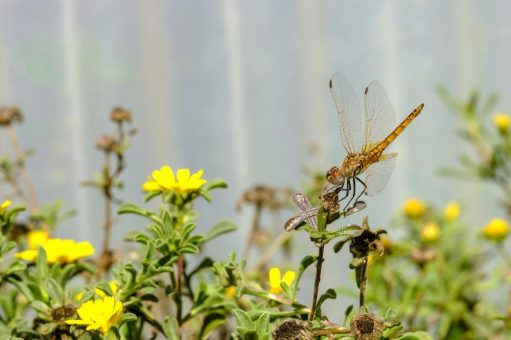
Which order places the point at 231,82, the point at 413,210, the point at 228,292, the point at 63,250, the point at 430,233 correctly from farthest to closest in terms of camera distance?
the point at 231,82
the point at 413,210
the point at 430,233
the point at 228,292
the point at 63,250

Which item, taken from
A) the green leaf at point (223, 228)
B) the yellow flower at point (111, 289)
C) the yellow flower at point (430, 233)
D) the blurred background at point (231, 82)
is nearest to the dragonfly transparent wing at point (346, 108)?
the green leaf at point (223, 228)

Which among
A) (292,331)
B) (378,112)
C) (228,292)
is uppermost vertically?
(378,112)

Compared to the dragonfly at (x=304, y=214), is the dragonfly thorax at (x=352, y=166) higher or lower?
higher

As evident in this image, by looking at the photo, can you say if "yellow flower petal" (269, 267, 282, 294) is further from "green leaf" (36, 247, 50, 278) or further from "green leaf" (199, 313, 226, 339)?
"green leaf" (36, 247, 50, 278)

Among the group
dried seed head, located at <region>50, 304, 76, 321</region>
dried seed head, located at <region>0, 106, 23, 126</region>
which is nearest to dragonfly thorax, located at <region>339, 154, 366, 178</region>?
dried seed head, located at <region>50, 304, 76, 321</region>

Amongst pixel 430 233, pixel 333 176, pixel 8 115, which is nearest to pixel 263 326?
pixel 333 176

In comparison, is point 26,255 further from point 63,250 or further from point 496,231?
point 496,231

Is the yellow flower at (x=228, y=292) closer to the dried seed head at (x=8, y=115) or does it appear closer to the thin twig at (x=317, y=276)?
the thin twig at (x=317, y=276)
